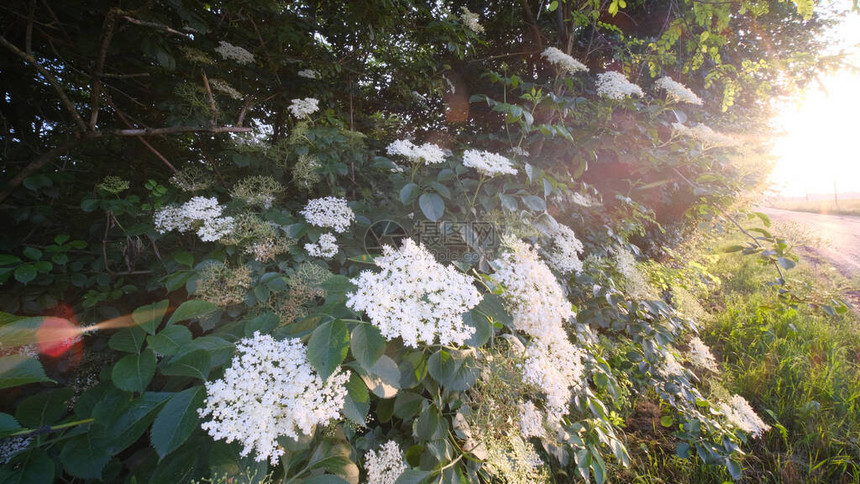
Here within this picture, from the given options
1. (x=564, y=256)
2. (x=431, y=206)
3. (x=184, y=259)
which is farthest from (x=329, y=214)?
(x=564, y=256)

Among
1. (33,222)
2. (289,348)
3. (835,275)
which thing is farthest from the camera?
(835,275)

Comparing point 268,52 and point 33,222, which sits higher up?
point 268,52

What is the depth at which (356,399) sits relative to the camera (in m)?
0.86

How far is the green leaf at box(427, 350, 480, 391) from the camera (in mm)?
979

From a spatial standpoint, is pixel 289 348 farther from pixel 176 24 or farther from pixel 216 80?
pixel 176 24

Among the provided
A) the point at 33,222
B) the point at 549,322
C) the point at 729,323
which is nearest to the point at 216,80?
the point at 33,222

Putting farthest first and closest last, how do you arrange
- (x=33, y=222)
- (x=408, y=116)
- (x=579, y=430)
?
(x=408, y=116) < (x=33, y=222) < (x=579, y=430)

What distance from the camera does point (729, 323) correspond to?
A: 3.95 metres

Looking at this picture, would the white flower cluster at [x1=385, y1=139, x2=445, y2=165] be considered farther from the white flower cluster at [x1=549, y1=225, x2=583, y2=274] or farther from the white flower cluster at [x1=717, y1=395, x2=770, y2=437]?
the white flower cluster at [x1=717, y1=395, x2=770, y2=437]

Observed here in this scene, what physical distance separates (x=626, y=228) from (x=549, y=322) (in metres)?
2.57

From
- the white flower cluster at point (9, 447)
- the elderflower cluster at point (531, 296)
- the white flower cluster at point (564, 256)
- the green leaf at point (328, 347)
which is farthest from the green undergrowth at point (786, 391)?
the white flower cluster at point (9, 447)

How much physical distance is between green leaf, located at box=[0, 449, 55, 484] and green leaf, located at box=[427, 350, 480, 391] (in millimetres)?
1001

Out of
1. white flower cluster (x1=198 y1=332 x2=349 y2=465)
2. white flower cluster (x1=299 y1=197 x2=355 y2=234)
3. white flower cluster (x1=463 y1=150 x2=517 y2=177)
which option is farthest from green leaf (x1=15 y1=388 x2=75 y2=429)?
white flower cluster (x1=463 y1=150 x2=517 y2=177)

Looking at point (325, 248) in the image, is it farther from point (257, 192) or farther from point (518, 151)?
point (518, 151)
